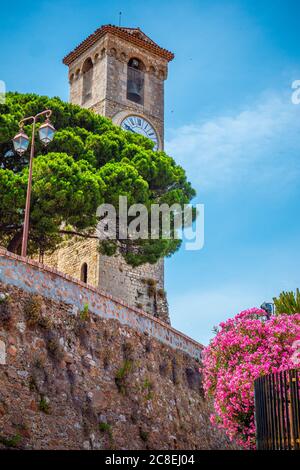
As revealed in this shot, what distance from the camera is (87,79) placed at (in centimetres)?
4000

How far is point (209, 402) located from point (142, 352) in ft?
16.4

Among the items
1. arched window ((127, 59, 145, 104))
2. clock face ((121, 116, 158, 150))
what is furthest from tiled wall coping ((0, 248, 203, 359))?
arched window ((127, 59, 145, 104))

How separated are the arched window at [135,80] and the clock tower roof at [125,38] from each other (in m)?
1.13

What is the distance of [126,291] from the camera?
33.3m

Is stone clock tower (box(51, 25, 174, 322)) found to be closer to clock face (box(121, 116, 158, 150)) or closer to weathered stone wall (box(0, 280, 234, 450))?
clock face (box(121, 116, 158, 150))

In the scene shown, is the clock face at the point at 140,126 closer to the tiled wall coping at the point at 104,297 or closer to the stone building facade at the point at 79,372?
the tiled wall coping at the point at 104,297

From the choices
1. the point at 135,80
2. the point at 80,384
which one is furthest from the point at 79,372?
the point at 135,80

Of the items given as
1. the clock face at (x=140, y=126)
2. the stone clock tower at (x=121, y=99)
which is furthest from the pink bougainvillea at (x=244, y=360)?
the clock face at (x=140, y=126)

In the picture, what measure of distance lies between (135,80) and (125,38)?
8.01 feet

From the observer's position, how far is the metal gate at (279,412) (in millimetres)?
9586

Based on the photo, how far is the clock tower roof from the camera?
38.8 m

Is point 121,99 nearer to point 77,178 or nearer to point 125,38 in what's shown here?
point 125,38

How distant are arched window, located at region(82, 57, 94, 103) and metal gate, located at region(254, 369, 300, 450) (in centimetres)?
3084
